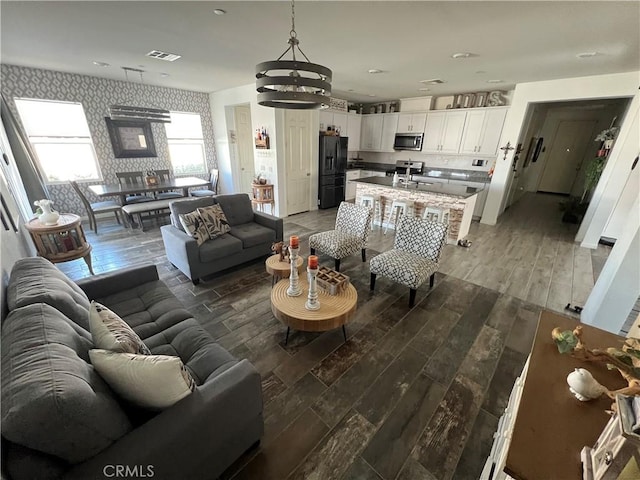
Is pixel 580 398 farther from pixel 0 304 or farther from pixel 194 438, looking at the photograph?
pixel 0 304

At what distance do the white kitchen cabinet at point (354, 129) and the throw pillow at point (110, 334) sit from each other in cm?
691

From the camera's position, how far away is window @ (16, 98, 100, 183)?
176 inches

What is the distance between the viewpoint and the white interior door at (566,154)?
768cm

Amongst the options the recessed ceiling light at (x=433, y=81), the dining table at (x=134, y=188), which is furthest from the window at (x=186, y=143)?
the recessed ceiling light at (x=433, y=81)

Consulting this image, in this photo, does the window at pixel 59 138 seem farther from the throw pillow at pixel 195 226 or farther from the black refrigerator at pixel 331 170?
the black refrigerator at pixel 331 170

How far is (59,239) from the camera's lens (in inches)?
107

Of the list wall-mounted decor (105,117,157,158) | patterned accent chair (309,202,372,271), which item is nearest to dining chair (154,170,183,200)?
wall-mounted decor (105,117,157,158)

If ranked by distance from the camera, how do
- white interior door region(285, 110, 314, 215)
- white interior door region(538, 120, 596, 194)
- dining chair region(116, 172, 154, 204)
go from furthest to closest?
white interior door region(538, 120, 596, 194)
white interior door region(285, 110, 314, 215)
dining chair region(116, 172, 154, 204)

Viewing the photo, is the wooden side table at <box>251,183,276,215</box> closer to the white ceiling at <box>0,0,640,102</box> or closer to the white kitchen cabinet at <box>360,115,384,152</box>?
the white ceiling at <box>0,0,640,102</box>

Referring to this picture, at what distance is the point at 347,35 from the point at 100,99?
5125mm

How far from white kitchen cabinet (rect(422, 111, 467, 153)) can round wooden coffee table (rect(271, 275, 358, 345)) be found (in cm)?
539

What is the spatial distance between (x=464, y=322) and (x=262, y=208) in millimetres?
4604

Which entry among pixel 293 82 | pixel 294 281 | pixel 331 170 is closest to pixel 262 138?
pixel 331 170

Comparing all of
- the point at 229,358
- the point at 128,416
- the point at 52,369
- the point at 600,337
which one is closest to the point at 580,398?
the point at 600,337
